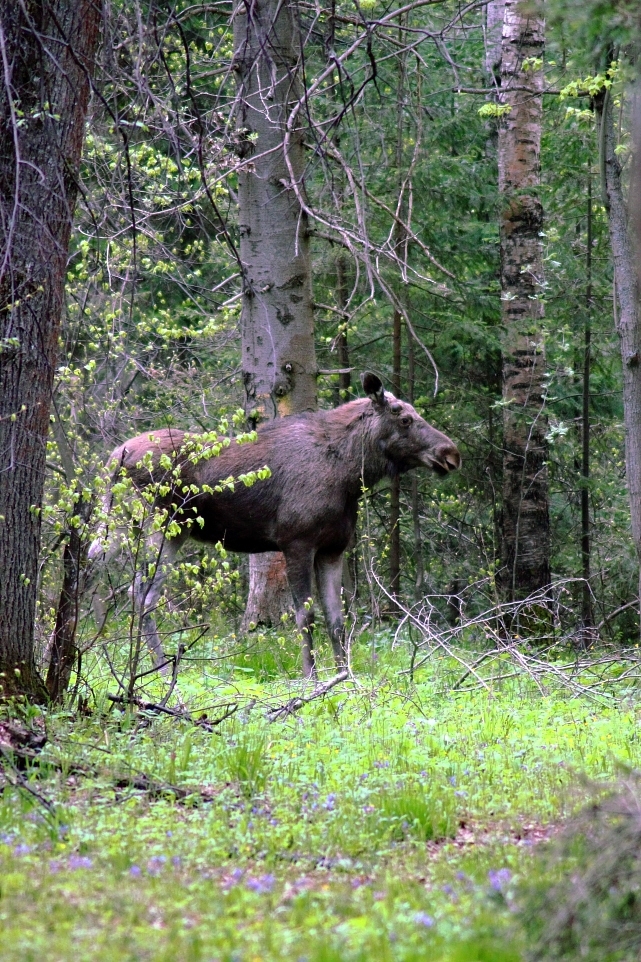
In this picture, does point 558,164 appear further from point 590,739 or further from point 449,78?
point 590,739

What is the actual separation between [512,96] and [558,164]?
6.34 feet

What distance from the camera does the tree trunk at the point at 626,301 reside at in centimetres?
882

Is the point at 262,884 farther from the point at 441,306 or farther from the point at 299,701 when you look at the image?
the point at 441,306

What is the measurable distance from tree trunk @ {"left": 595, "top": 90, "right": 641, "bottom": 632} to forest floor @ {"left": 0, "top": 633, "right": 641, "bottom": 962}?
196 centimetres

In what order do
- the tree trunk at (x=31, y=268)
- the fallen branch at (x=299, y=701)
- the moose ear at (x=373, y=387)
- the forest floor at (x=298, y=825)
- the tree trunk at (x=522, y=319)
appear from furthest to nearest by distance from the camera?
the tree trunk at (x=522, y=319) → the moose ear at (x=373, y=387) → the fallen branch at (x=299, y=701) → the tree trunk at (x=31, y=268) → the forest floor at (x=298, y=825)

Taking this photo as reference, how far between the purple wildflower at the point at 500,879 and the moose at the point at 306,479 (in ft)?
19.7

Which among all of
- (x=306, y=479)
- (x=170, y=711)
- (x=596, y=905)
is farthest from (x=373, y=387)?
(x=596, y=905)

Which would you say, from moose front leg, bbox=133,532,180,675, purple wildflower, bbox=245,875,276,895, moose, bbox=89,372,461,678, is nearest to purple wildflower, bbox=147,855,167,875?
purple wildflower, bbox=245,875,276,895

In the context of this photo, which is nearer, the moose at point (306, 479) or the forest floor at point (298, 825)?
the forest floor at point (298, 825)

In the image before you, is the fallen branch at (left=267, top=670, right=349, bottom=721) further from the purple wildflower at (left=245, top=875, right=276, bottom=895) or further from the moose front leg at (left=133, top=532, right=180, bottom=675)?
the purple wildflower at (left=245, top=875, right=276, bottom=895)

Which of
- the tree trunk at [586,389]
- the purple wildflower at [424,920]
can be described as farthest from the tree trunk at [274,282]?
the purple wildflower at [424,920]

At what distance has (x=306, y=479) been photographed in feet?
34.6

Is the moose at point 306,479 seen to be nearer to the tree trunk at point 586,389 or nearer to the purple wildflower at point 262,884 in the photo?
the tree trunk at point 586,389

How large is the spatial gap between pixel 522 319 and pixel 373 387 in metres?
3.39
